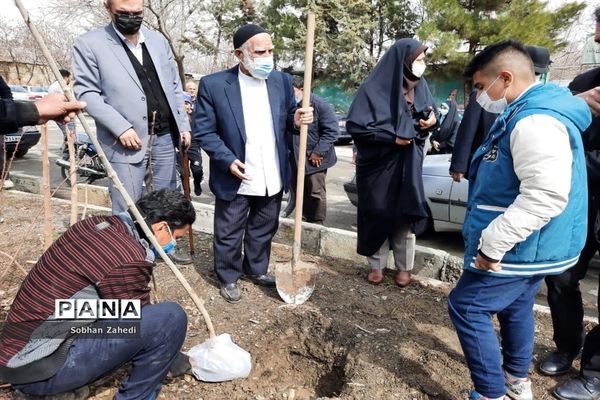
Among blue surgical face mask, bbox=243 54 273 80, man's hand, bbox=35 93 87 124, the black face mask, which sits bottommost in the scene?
man's hand, bbox=35 93 87 124

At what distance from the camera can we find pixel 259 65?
2924mm

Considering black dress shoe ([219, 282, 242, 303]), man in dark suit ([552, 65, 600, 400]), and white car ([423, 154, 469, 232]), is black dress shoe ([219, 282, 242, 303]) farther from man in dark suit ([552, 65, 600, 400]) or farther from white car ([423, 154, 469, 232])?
white car ([423, 154, 469, 232])

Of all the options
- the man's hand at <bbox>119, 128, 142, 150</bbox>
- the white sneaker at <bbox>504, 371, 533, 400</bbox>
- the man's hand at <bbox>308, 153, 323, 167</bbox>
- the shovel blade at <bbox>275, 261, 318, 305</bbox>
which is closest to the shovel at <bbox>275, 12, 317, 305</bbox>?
the shovel blade at <bbox>275, 261, 318, 305</bbox>

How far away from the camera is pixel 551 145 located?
1.58 metres

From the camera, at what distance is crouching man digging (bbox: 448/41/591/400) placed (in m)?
1.60

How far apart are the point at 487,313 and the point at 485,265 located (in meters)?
0.25

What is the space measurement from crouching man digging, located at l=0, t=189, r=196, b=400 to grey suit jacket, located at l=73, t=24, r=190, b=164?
1.14 meters

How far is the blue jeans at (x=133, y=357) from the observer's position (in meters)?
1.83

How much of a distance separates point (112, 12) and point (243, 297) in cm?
204

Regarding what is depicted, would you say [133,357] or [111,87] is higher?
[111,87]

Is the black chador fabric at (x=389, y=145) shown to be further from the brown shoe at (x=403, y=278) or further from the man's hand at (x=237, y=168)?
the man's hand at (x=237, y=168)

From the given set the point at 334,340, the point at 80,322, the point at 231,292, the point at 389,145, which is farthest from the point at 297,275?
the point at 80,322

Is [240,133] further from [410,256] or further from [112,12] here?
[410,256]

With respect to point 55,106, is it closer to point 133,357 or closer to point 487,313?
point 133,357
